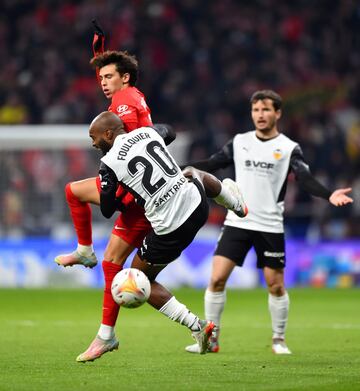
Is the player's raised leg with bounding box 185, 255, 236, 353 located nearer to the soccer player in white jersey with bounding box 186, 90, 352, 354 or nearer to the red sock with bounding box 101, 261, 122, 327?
the soccer player in white jersey with bounding box 186, 90, 352, 354

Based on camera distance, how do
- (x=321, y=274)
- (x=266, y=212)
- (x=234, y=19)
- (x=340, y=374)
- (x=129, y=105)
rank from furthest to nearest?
(x=234, y=19), (x=321, y=274), (x=266, y=212), (x=129, y=105), (x=340, y=374)

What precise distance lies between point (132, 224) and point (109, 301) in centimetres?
61

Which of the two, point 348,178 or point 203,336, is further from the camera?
point 348,178

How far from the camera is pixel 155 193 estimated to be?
729cm

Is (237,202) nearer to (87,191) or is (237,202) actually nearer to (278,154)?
(87,191)

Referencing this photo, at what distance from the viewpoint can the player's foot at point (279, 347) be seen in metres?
8.99

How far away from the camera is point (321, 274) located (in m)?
18.1

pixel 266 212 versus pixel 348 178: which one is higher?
pixel 348 178

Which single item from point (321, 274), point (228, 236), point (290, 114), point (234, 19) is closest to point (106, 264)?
point (228, 236)

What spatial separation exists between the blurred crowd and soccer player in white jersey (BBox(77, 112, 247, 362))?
12131 mm

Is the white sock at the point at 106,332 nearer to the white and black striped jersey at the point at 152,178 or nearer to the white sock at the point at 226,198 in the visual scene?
the white and black striped jersey at the point at 152,178

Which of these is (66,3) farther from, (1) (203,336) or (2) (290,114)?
(1) (203,336)

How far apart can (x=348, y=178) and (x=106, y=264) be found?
11806mm

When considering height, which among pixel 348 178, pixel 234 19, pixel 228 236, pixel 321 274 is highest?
pixel 234 19
